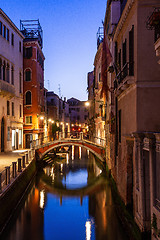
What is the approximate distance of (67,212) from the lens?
1241 centimetres

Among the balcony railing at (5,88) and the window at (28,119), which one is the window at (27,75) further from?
the balcony railing at (5,88)

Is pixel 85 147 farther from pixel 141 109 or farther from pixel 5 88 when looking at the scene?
pixel 141 109

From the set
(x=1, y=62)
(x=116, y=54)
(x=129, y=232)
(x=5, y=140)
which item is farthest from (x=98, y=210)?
(x=1, y=62)

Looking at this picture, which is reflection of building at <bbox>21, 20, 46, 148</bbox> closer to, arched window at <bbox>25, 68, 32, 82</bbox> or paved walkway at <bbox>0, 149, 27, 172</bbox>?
arched window at <bbox>25, 68, 32, 82</bbox>

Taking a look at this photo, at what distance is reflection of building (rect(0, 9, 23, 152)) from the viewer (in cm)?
2141

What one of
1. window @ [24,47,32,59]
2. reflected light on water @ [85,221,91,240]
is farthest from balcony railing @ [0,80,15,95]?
reflected light on water @ [85,221,91,240]

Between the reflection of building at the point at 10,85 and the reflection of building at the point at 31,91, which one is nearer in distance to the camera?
the reflection of building at the point at 10,85

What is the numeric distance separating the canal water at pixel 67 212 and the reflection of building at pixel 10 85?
5.57 metres

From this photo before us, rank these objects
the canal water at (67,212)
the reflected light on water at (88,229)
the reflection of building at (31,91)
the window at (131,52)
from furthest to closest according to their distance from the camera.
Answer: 1. the reflection of building at (31,91)
2. the canal water at (67,212)
3. the reflected light on water at (88,229)
4. the window at (131,52)

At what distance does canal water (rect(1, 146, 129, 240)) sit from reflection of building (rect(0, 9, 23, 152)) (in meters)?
5.57

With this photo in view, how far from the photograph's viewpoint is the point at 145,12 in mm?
8383

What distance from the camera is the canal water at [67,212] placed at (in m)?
9.65

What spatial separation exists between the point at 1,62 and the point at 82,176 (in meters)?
11.6

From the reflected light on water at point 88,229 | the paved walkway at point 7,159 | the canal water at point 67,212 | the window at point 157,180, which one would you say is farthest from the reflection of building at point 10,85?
the window at point 157,180
